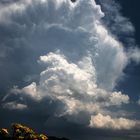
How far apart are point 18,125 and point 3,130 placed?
1082 cm

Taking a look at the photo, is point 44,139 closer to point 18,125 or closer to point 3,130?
point 18,125

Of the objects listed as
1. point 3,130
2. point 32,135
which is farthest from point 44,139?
point 3,130

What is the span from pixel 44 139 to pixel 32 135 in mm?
4589

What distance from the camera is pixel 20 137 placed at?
98.9 m

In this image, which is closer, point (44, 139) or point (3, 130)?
point (44, 139)

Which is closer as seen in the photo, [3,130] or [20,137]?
[20,137]

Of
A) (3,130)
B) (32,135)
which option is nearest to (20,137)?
(32,135)

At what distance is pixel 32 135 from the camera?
341 feet

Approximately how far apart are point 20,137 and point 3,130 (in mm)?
16254

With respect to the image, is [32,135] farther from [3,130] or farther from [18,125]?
[3,130]

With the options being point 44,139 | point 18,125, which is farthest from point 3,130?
point 44,139

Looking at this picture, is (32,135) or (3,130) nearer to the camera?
(32,135)

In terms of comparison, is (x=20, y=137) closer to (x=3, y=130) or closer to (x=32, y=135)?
(x=32, y=135)

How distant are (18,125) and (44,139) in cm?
1086
